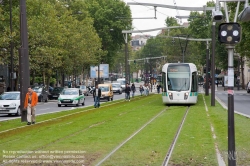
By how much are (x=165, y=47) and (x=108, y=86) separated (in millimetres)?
82465

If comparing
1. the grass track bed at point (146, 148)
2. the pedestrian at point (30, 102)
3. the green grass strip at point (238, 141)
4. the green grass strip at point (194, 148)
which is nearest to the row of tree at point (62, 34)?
the pedestrian at point (30, 102)

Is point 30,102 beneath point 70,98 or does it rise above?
above

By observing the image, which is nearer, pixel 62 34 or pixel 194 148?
pixel 194 148

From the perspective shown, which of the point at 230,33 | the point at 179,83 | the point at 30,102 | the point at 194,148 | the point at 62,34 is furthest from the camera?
the point at 62,34

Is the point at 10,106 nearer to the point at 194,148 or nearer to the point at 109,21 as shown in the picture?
the point at 194,148

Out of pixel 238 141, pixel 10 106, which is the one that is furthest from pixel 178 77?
pixel 238 141

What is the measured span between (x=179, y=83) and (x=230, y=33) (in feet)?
92.8

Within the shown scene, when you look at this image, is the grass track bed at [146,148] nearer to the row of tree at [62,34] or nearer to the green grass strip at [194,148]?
the green grass strip at [194,148]

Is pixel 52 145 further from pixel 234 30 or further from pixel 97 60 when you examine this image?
pixel 97 60

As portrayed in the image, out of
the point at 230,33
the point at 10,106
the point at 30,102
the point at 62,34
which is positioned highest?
the point at 62,34

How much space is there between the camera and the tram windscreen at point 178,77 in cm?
3850

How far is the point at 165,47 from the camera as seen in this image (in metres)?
140

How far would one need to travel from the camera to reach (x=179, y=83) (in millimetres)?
38531

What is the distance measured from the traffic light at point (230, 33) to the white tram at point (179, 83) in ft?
92.5
